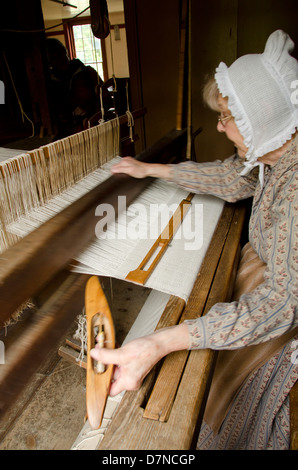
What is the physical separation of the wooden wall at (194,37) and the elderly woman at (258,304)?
9.43 feet

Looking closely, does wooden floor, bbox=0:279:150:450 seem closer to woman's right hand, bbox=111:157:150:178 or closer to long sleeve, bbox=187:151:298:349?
woman's right hand, bbox=111:157:150:178

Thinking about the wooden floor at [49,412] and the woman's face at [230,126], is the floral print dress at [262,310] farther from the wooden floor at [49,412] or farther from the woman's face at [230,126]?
the wooden floor at [49,412]

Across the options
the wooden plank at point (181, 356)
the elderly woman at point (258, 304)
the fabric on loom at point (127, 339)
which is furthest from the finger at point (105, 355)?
the fabric on loom at point (127, 339)

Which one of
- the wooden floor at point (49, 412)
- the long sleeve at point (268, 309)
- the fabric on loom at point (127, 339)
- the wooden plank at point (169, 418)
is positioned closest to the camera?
the wooden plank at point (169, 418)

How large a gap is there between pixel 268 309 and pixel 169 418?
0.40 metres

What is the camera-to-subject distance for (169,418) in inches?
29.6

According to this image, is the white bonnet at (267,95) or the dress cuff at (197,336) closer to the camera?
the dress cuff at (197,336)

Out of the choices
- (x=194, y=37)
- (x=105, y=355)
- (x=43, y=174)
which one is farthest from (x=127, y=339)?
(x=194, y=37)

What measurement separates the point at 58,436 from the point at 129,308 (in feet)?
3.31

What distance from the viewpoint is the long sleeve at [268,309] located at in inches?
36.1

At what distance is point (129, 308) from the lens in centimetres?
255

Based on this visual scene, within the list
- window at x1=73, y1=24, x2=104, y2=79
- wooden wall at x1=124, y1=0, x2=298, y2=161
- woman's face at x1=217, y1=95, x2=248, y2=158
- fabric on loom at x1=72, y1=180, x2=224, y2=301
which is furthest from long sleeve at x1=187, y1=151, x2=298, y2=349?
window at x1=73, y1=24, x2=104, y2=79

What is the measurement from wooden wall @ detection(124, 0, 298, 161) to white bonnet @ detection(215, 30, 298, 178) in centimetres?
311

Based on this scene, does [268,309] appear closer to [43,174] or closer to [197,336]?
[197,336]
